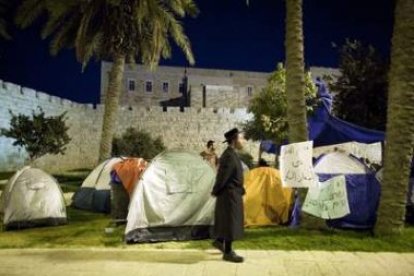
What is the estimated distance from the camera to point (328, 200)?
902 centimetres

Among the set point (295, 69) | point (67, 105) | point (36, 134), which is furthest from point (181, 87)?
point (295, 69)

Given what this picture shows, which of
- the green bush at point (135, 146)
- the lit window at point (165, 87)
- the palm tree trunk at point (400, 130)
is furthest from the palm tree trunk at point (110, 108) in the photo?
the lit window at point (165, 87)

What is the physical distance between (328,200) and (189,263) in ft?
11.4

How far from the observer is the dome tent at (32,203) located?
9703 mm

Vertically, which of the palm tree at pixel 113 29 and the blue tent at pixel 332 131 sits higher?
the palm tree at pixel 113 29

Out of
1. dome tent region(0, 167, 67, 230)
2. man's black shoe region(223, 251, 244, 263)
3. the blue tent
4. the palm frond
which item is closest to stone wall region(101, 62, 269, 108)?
the palm frond

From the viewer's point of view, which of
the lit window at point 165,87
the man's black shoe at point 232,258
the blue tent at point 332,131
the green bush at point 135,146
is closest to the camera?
the man's black shoe at point 232,258

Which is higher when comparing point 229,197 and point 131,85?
point 131,85

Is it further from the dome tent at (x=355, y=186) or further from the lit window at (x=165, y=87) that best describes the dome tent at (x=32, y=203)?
the lit window at (x=165, y=87)

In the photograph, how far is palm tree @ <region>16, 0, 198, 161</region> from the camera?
54.7 ft

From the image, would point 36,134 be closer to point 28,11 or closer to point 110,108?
point 28,11

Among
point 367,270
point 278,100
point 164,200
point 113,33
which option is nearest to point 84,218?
point 164,200

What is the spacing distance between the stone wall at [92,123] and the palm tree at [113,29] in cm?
1116

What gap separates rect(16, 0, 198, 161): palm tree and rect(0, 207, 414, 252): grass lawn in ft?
26.3
